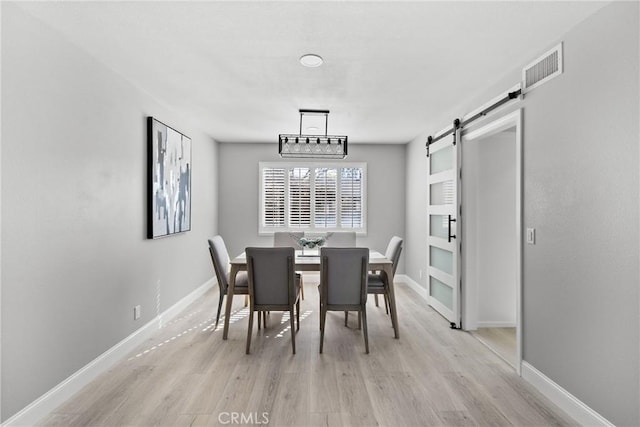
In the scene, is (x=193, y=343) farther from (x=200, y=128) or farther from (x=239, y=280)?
(x=200, y=128)

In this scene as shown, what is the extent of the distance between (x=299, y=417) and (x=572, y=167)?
2.31 metres

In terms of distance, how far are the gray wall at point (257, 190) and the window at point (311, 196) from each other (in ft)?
0.53

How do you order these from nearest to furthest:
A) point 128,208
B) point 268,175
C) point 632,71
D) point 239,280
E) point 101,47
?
1. point 632,71
2. point 101,47
3. point 128,208
4. point 239,280
5. point 268,175

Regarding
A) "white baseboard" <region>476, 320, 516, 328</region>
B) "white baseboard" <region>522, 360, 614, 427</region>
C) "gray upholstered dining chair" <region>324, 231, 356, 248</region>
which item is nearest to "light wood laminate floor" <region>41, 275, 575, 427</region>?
"white baseboard" <region>522, 360, 614, 427</region>

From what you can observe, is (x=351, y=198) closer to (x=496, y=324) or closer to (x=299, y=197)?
(x=299, y=197)

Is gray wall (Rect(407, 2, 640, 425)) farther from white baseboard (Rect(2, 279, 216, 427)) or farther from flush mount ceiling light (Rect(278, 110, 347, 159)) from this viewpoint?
white baseboard (Rect(2, 279, 216, 427))

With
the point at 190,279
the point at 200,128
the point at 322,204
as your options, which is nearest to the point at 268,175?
the point at 322,204

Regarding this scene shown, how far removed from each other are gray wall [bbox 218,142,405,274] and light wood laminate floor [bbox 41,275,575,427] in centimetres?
258

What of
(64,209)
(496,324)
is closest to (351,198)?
(496,324)

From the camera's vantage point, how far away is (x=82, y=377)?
2441mm

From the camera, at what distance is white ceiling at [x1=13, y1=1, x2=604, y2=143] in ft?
6.53

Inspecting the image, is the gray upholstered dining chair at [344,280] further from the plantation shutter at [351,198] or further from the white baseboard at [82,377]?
the plantation shutter at [351,198]

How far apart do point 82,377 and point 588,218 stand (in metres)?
3.51

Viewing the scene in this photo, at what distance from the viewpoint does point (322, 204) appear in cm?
612
